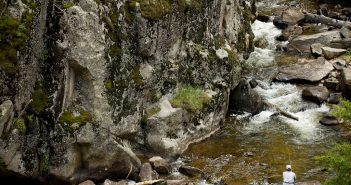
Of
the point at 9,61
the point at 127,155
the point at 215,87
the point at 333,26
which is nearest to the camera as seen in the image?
the point at 9,61

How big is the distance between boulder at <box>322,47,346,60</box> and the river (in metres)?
4.70

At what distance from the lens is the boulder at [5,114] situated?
16.1 meters

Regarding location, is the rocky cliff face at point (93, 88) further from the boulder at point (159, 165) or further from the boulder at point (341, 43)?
the boulder at point (341, 43)

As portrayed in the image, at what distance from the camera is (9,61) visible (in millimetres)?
16359

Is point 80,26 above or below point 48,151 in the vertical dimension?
above

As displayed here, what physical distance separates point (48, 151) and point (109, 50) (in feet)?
13.8

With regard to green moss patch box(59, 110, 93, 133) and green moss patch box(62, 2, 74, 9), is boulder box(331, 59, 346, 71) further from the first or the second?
green moss patch box(62, 2, 74, 9)

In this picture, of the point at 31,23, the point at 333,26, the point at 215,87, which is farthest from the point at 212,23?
the point at 333,26

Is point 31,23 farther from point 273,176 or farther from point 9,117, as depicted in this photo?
point 273,176

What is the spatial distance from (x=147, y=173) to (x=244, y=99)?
28.2ft

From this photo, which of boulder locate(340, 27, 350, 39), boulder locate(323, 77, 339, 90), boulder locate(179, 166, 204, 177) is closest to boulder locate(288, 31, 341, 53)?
boulder locate(340, 27, 350, 39)

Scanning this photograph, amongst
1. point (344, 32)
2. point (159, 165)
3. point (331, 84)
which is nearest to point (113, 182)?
point (159, 165)

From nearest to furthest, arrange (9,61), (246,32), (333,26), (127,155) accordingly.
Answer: (9,61) → (127,155) → (246,32) → (333,26)

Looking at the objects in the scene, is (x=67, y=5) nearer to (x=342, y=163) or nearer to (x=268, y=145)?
(x=342, y=163)
